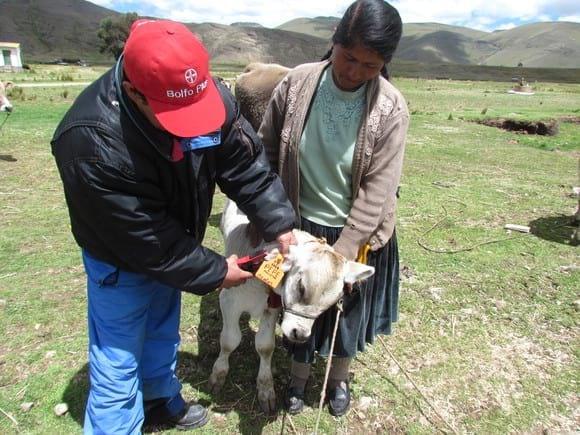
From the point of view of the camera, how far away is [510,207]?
7.60m

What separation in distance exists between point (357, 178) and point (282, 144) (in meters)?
0.48

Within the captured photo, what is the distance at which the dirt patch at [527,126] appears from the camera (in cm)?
1531

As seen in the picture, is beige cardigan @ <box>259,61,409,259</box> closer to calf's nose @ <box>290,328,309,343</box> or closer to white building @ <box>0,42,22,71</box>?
calf's nose @ <box>290,328,309,343</box>

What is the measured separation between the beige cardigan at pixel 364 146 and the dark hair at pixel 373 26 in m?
0.31

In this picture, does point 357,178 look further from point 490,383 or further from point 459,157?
point 459,157

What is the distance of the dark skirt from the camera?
9.46ft

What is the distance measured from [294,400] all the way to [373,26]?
2.51m

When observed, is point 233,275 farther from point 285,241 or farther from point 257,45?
point 257,45

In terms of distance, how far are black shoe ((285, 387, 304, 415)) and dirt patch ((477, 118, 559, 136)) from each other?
1527cm

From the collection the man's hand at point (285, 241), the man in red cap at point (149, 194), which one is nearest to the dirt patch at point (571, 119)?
the man's hand at point (285, 241)

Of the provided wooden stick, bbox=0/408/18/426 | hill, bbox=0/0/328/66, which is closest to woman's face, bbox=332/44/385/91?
wooden stick, bbox=0/408/18/426

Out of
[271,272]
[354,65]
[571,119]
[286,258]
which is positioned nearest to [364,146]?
[354,65]

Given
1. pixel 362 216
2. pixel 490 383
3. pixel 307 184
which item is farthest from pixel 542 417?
pixel 307 184

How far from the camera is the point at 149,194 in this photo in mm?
2051
